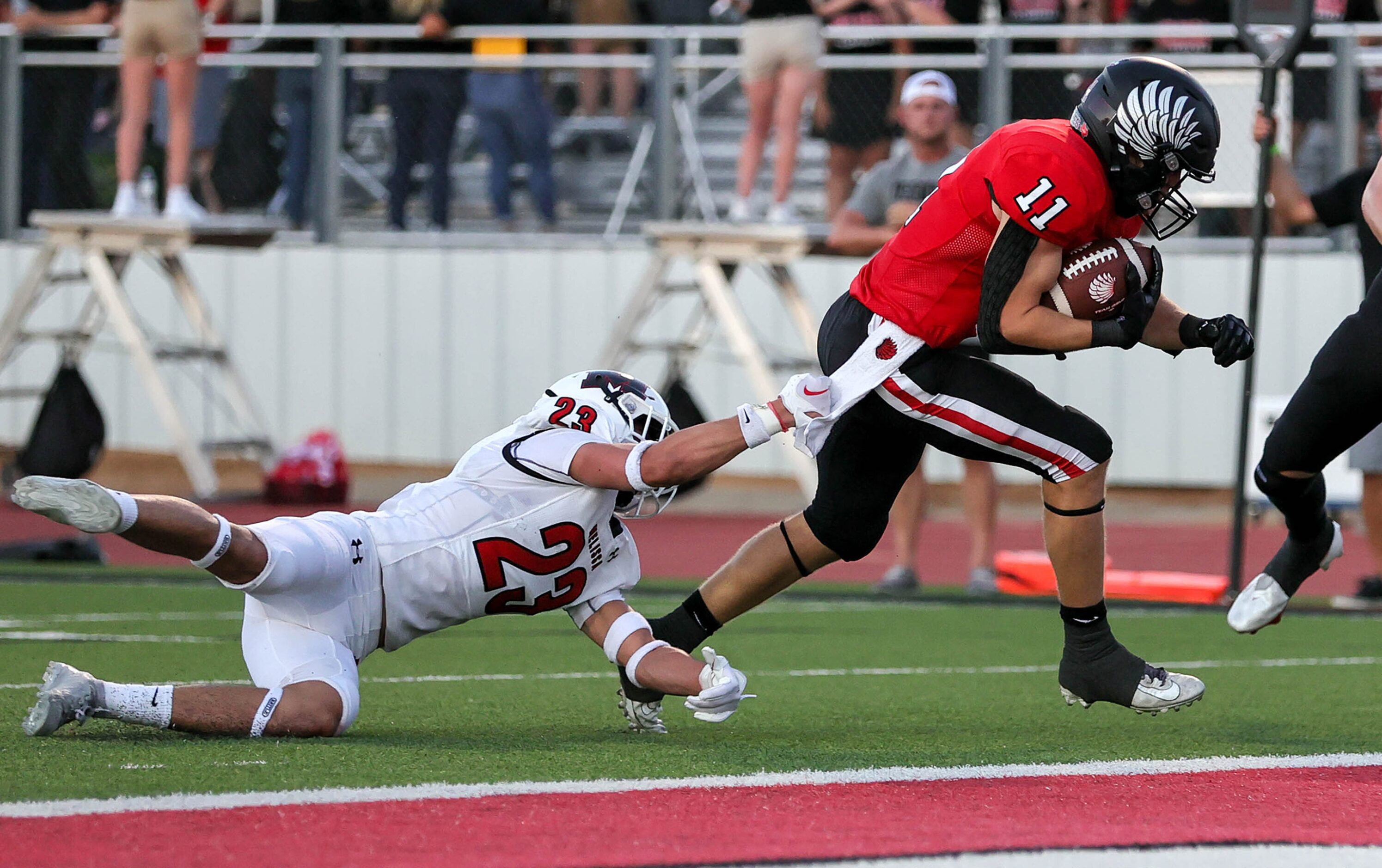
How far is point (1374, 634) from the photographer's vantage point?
767cm

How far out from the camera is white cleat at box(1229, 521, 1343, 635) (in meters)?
5.82

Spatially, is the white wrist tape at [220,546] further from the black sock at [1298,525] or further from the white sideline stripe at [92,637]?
the black sock at [1298,525]

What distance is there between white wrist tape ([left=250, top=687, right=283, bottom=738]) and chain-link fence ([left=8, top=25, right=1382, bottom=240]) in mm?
8090

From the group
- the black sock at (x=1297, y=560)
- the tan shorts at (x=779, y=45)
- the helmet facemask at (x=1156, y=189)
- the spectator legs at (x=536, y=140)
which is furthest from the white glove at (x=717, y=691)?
the spectator legs at (x=536, y=140)

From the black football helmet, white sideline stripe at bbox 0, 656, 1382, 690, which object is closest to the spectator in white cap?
white sideline stripe at bbox 0, 656, 1382, 690

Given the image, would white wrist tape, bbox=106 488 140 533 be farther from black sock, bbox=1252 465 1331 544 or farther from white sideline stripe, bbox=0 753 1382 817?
black sock, bbox=1252 465 1331 544

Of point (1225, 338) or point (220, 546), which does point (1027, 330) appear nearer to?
point (1225, 338)

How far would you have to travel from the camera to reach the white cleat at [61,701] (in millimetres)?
4414

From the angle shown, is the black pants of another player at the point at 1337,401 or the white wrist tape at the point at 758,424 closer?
the white wrist tape at the point at 758,424

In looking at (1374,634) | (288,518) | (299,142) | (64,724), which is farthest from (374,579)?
(299,142)

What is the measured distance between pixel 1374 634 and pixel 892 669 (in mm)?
2262

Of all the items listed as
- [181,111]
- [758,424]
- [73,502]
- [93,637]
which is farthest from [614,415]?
[181,111]

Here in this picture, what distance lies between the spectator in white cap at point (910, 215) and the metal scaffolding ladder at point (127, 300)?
13.8 feet

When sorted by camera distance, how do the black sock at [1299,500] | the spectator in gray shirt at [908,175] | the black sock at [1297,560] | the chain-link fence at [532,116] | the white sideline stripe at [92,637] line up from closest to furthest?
the black sock at [1299,500] → the black sock at [1297,560] → the white sideline stripe at [92,637] → the spectator in gray shirt at [908,175] → the chain-link fence at [532,116]
